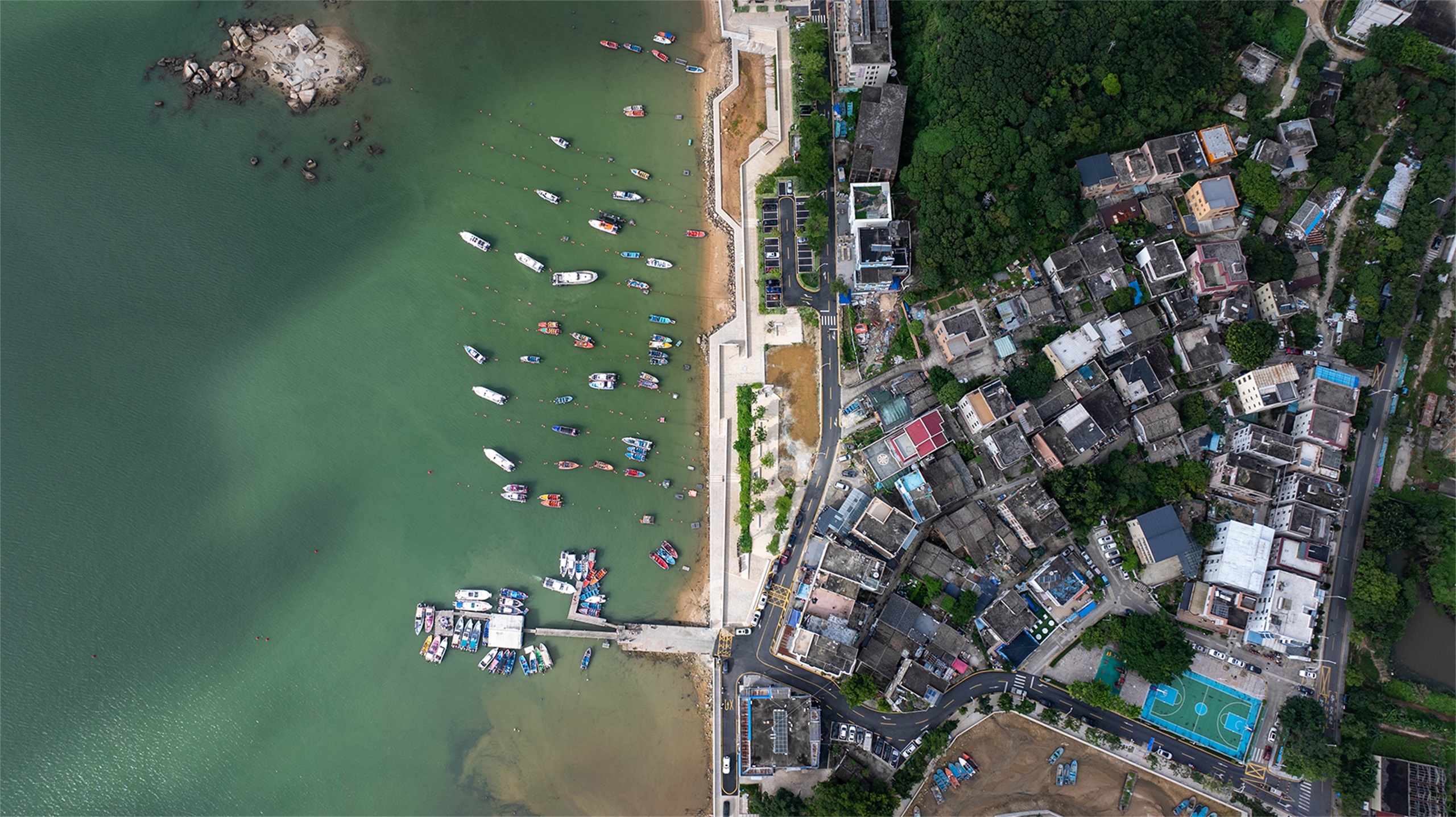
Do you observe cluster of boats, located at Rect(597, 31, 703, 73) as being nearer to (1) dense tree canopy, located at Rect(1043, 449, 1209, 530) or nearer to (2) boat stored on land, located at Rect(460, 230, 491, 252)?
(2) boat stored on land, located at Rect(460, 230, 491, 252)

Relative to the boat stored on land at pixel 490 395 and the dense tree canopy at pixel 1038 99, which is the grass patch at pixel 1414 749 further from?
the boat stored on land at pixel 490 395

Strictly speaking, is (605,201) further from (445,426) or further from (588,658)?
(588,658)

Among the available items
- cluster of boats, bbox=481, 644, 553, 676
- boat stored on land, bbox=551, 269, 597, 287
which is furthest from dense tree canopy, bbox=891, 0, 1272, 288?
cluster of boats, bbox=481, 644, 553, 676

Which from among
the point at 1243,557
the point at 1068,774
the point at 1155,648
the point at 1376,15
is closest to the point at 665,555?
the point at 1068,774

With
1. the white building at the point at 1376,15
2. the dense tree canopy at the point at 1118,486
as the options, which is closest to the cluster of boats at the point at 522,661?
the dense tree canopy at the point at 1118,486

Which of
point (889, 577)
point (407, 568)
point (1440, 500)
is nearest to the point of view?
point (1440, 500)

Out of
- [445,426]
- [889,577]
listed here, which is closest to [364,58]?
[445,426]
